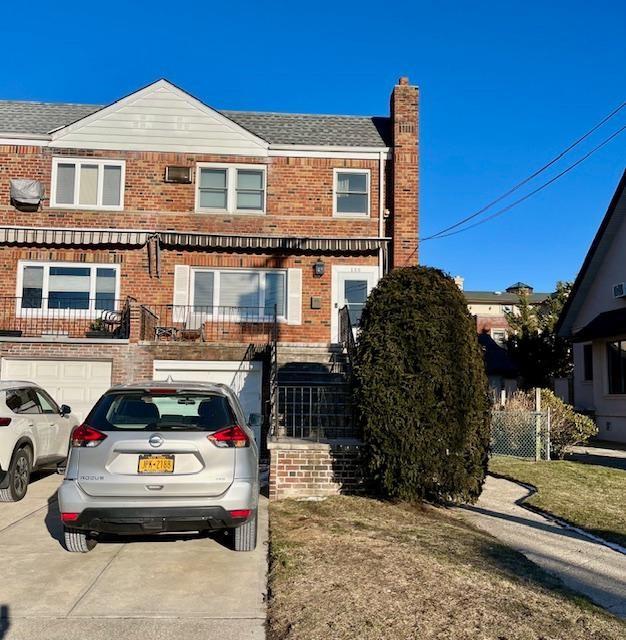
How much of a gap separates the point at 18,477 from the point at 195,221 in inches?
355

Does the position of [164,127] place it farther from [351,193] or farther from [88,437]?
[88,437]

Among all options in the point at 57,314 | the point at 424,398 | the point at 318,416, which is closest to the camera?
the point at 424,398

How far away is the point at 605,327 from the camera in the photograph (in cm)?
1802

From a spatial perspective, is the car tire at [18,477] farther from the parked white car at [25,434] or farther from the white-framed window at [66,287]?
the white-framed window at [66,287]

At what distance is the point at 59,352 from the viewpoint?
43.7 feet

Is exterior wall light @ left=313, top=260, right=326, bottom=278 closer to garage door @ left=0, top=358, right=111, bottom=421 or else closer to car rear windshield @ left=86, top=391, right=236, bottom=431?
garage door @ left=0, top=358, right=111, bottom=421

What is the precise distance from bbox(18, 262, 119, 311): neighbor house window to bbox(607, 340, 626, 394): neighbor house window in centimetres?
1431

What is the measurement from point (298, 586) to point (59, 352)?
1027 cm

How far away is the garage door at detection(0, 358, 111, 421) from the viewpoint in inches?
528

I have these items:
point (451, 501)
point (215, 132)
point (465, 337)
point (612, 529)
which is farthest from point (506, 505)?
point (215, 132)

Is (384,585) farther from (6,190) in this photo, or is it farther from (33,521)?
(6,190)

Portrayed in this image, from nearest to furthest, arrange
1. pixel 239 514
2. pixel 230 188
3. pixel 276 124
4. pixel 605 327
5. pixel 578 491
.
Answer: pixel 239 514, pixel 578 491, pixel 230 188, pixel 276 124, pixel 605 327

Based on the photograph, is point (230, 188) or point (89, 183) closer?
point (89, 183)

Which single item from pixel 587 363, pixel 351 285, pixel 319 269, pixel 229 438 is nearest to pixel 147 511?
pixel 229 438
